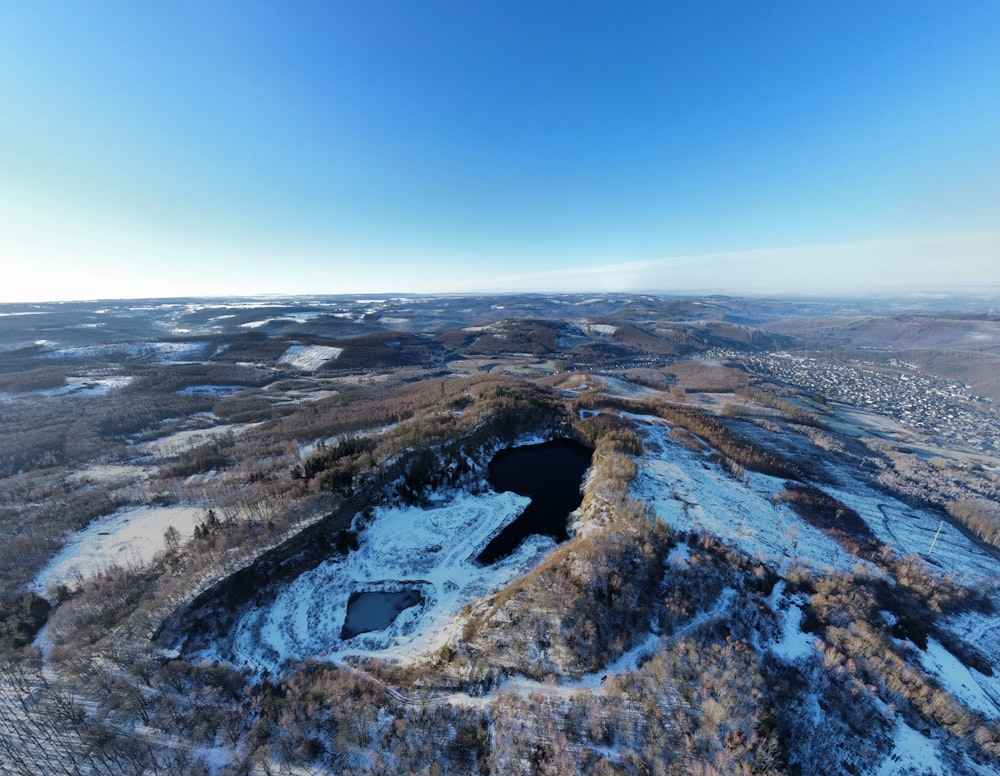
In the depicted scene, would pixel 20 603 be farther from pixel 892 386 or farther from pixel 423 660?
pixel 892 386

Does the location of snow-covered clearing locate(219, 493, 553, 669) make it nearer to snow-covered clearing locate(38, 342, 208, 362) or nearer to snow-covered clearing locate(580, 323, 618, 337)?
snow-covered clearing locate(38, 342, 208, 362)

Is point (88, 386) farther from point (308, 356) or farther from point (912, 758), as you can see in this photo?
point (912, 758)

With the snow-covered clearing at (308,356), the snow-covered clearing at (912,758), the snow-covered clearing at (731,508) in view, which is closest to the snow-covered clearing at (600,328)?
the snow-covered clearing at (308,356)

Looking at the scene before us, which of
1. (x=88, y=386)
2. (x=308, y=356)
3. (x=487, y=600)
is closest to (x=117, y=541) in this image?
(x=487, y=600)

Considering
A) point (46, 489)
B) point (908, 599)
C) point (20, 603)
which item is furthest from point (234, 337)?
point (908, 599)

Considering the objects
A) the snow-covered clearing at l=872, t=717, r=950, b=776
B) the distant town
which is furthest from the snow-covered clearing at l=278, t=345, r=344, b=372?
the distant town

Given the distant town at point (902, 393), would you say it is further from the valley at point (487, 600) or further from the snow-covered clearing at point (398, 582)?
the snow-covered clearing at point (398, 582)
